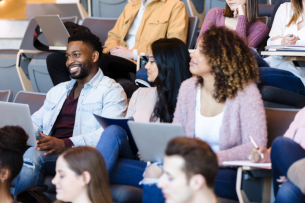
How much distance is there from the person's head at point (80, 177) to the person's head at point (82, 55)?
1.00 metres

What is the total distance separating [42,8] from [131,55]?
2211 millimetres

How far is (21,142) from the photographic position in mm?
1684

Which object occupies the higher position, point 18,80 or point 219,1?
point 219,1

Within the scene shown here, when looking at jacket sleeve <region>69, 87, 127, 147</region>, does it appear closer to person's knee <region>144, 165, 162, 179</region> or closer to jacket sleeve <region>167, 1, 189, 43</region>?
person's knee <region>144, 165, 162, 179</region>

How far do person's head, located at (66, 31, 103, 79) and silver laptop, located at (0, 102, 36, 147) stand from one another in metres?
0.49

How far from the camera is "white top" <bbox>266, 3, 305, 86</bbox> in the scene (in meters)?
2.23

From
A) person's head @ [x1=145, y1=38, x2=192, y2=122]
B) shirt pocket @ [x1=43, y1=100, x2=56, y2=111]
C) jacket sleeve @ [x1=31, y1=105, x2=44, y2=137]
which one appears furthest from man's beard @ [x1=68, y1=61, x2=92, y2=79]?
person's head @ [x1=145, y1=38, x2=192, y2=122]

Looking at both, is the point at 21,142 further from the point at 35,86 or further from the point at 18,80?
the point at 18,80

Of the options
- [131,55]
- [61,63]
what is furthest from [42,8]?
[131,55]

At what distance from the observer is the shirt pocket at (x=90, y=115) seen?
6.90ft

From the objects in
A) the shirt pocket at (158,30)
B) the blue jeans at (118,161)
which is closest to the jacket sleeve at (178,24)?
the shirt pocket at (158,30)

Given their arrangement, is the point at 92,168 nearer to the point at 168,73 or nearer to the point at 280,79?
the point at 168,73

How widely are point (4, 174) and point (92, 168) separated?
0.52m

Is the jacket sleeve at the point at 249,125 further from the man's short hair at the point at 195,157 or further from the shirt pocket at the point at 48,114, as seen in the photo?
the shirt pocket at the point at 48,114
